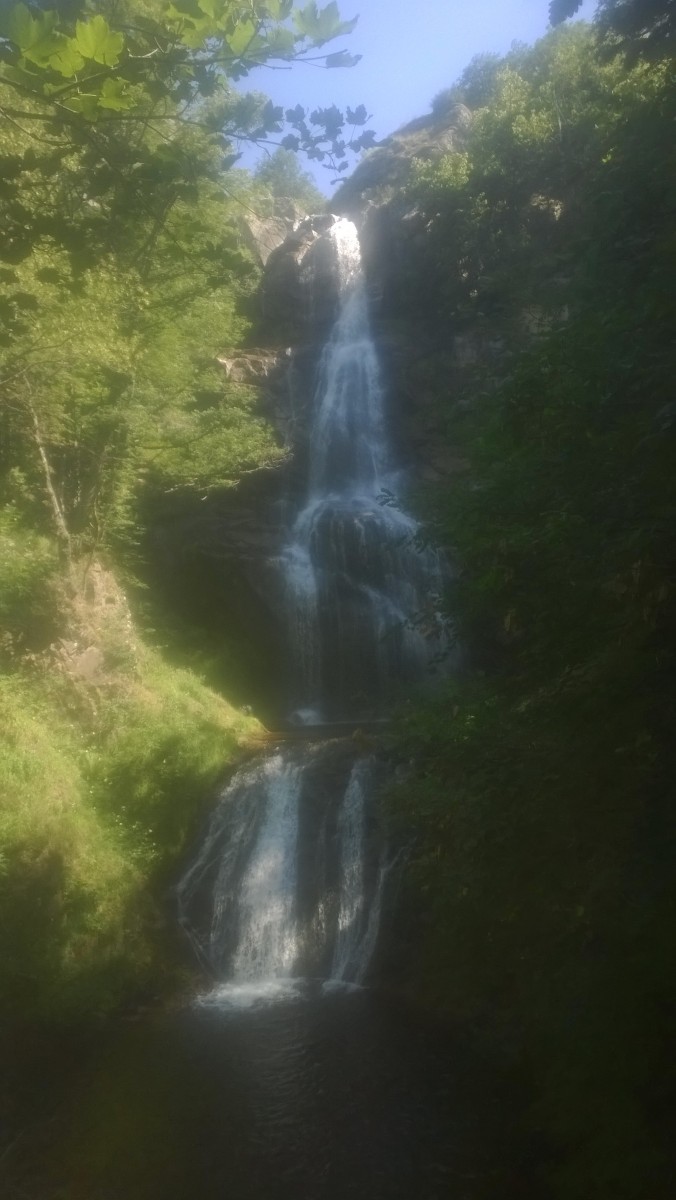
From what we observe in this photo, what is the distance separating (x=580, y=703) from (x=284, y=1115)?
5.82 m

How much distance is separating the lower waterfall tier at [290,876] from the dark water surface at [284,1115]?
4.30 ft

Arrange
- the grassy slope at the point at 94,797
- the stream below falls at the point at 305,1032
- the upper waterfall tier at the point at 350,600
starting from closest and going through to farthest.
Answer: the stream below falls at the point at 305,1032
the grassy slope at the point at 94,797
the upper waterfall tier at the point at 350,600

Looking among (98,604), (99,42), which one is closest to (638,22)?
(99,42)

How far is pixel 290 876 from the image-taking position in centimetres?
1257

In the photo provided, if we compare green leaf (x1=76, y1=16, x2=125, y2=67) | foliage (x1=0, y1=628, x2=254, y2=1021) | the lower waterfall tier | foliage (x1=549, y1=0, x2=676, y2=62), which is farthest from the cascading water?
green leaf (x1=76, y1=16, x2=125, y2=67)

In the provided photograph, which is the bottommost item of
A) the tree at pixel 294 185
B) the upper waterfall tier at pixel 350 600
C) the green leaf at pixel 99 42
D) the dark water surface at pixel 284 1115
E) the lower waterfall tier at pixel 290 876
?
the dark water surface at pixel 284 1115

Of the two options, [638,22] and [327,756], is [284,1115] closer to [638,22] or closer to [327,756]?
[327,756]

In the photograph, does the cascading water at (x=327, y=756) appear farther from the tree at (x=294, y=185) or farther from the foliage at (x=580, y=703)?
the tree at (x=294, y=185)

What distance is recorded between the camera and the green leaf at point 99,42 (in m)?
2.71

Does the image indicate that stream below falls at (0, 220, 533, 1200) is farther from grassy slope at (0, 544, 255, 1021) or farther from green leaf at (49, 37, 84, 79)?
green leaf at (49, 37, 84, 79)

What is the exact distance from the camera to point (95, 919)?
1134 cm

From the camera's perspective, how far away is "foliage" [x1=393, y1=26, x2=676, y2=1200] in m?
3.74

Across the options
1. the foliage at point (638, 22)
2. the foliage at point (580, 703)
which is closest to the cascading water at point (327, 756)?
the foliage at point (580, 703)

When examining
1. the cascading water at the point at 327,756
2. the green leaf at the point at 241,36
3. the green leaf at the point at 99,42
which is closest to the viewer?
the green leaf at the point at 99,42
